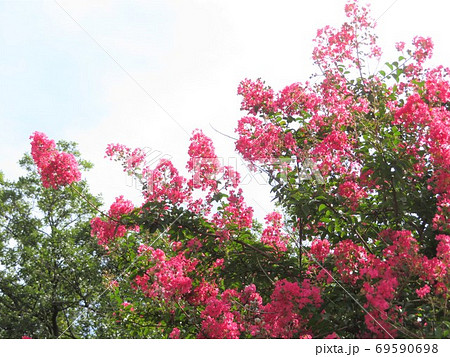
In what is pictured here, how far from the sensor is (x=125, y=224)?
16.7 ft

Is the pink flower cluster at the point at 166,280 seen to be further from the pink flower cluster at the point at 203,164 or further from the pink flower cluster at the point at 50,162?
the pink flower cluster at the point at 50,162

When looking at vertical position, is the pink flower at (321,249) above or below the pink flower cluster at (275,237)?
below

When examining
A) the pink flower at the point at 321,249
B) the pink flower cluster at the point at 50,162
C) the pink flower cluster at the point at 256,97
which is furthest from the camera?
the pink flower cluster at the point at 256,97

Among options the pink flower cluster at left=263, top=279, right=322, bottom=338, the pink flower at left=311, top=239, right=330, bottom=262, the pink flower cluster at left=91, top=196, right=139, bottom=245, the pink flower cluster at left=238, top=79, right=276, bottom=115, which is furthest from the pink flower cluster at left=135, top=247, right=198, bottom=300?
the pink flower cluster at left=238, top=79, right=276, bottom=115

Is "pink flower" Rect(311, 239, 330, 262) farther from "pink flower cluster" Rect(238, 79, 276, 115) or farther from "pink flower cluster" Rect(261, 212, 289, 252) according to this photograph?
"pink flower cluster" Rect(238, 79, 276, 115)

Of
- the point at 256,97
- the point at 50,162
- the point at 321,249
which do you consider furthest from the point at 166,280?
the point at 256,97

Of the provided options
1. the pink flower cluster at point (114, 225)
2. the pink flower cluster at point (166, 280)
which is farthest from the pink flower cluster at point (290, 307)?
the pink flower cluster at point (114, 225)

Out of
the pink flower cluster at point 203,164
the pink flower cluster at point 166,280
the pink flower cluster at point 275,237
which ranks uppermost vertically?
the pink flower cluster at point 203,164

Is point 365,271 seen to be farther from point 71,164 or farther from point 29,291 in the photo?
point 29,291

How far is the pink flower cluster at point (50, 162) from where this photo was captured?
5125 mm

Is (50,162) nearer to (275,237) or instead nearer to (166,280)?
(166,280)

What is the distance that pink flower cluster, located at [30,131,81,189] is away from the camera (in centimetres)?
512

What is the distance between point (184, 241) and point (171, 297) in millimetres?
647

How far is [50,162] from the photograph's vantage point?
5148 millimetres
